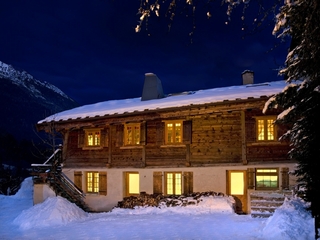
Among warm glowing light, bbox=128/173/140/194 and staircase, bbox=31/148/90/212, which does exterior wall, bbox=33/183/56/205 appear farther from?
warm glowing light, bbox=128/173/140/194

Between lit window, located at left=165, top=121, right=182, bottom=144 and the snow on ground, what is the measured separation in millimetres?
3529

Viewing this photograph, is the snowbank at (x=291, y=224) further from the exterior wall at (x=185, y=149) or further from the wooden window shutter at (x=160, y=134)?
the wooden window shutter at (x=160, y=134)

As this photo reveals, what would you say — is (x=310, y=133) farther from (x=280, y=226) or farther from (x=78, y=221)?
(x=78, y=221)

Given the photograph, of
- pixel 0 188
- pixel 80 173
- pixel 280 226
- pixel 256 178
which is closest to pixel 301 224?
pixel 280 226

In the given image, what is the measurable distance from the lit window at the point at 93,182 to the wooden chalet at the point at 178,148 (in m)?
0.06

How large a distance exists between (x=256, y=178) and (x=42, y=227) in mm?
10108

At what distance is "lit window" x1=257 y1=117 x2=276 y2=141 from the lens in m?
15.9

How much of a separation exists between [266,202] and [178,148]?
17.5 feet

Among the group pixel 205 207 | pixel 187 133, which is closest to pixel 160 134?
pixel 187 133

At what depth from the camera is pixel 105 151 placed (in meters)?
19.9

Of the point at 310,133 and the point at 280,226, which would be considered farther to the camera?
the point at 280,226

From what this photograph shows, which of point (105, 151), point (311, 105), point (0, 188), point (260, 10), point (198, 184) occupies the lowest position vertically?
point (0, 188)

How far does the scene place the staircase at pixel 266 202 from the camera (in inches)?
545

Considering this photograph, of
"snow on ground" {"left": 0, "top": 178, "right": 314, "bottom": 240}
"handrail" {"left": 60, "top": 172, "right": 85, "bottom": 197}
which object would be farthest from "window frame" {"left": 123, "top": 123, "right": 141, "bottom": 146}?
"handrail" {"left": 60, "top": 172, "right": 85, "bottom": 197}
